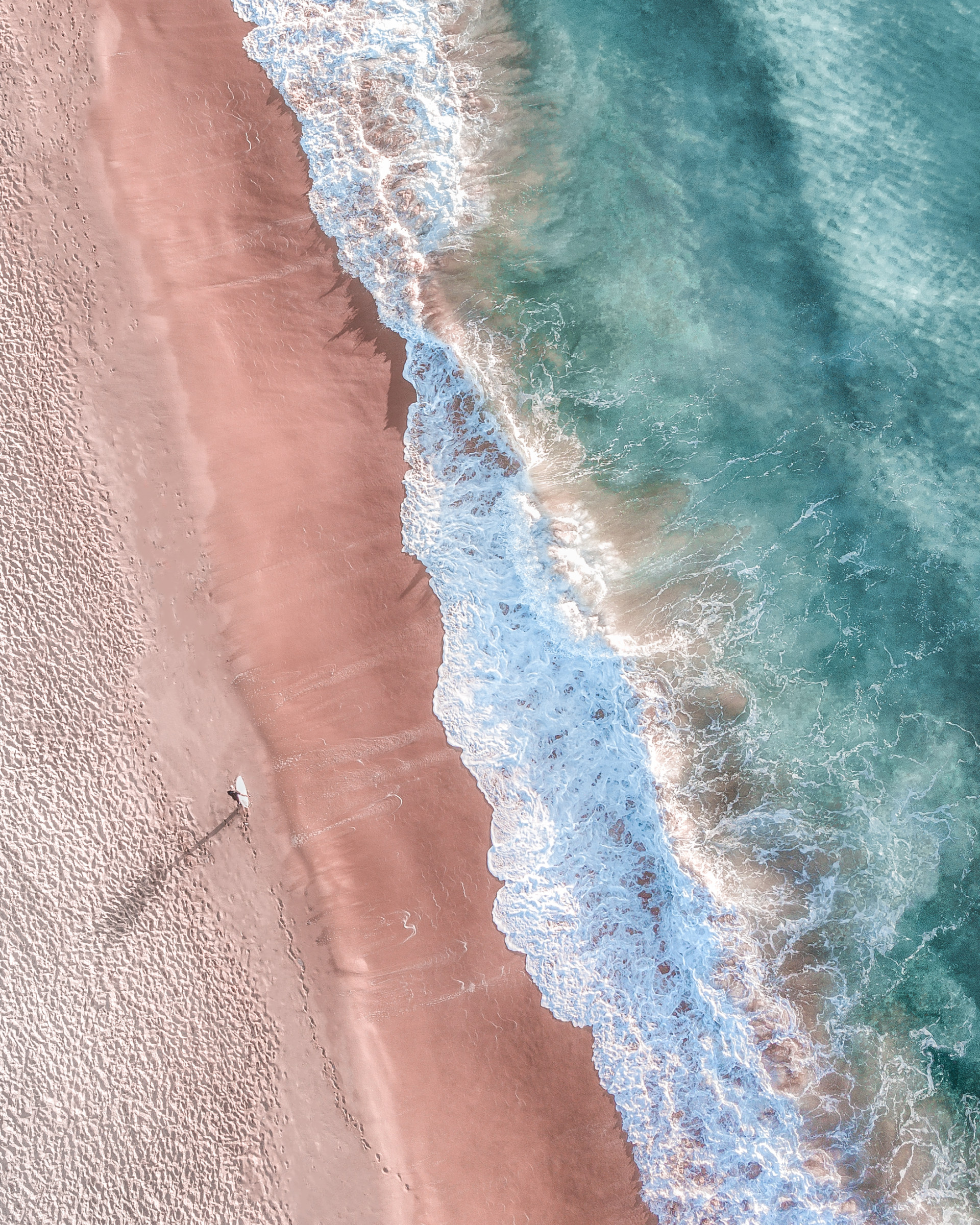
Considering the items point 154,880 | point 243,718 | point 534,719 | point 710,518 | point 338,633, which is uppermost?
point 710,518

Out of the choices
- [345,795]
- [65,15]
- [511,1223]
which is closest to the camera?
[511,1223]

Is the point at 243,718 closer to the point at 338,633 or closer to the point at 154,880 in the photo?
the point at 338,633

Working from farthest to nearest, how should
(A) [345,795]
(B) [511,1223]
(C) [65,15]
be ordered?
1. (C) [65,15]
2. (A) [345,795]
3. (B) [511,1223]

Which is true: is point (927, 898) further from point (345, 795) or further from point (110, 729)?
point (110, 729)

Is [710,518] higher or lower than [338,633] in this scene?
higher

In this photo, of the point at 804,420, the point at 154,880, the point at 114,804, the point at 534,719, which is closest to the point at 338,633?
the point at 534,719

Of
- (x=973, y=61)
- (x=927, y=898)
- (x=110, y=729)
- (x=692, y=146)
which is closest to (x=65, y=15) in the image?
(x=692, y=146)

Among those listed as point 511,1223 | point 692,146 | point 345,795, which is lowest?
point 511,1223
